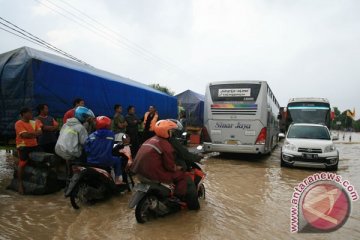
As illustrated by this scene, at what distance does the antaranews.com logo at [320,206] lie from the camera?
16.1 feet

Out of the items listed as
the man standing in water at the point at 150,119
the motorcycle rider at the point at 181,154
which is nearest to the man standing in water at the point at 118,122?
the man standing in water at the point at 150,119

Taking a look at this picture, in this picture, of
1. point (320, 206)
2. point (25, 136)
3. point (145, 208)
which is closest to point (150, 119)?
point (25, 136)

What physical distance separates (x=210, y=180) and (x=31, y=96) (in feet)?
15.8

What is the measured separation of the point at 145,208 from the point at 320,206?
11.2ft

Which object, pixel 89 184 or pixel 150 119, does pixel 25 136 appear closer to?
pixel 89 184

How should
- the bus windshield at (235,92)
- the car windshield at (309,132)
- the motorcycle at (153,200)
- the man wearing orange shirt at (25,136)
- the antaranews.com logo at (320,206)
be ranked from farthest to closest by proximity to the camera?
the bus windshield at (235,92) → the car windshield at (309,132) → the man wearing orange shirt at (25,136) → the antaranews.com logo at (320,206) → the motorcycle at (153,200)

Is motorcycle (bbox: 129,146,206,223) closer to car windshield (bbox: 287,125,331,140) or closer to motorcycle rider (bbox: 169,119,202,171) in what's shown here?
motorcycle rider (bbox: 169,119,202,171)

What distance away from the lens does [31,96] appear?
6.70 m

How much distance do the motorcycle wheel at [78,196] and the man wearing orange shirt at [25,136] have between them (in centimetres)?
139

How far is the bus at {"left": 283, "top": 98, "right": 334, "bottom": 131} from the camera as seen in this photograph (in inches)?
661

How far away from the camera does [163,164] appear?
189 inches

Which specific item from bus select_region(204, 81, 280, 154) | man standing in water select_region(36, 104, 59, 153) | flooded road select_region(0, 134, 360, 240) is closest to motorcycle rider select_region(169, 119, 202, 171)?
flooded road select_region(0, 134, 360, 240)

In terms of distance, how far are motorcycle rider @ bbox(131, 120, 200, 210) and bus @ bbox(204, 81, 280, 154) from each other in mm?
6893

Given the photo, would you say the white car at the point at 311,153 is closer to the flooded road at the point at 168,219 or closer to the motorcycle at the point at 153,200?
the flooded road at the point at 168,219
